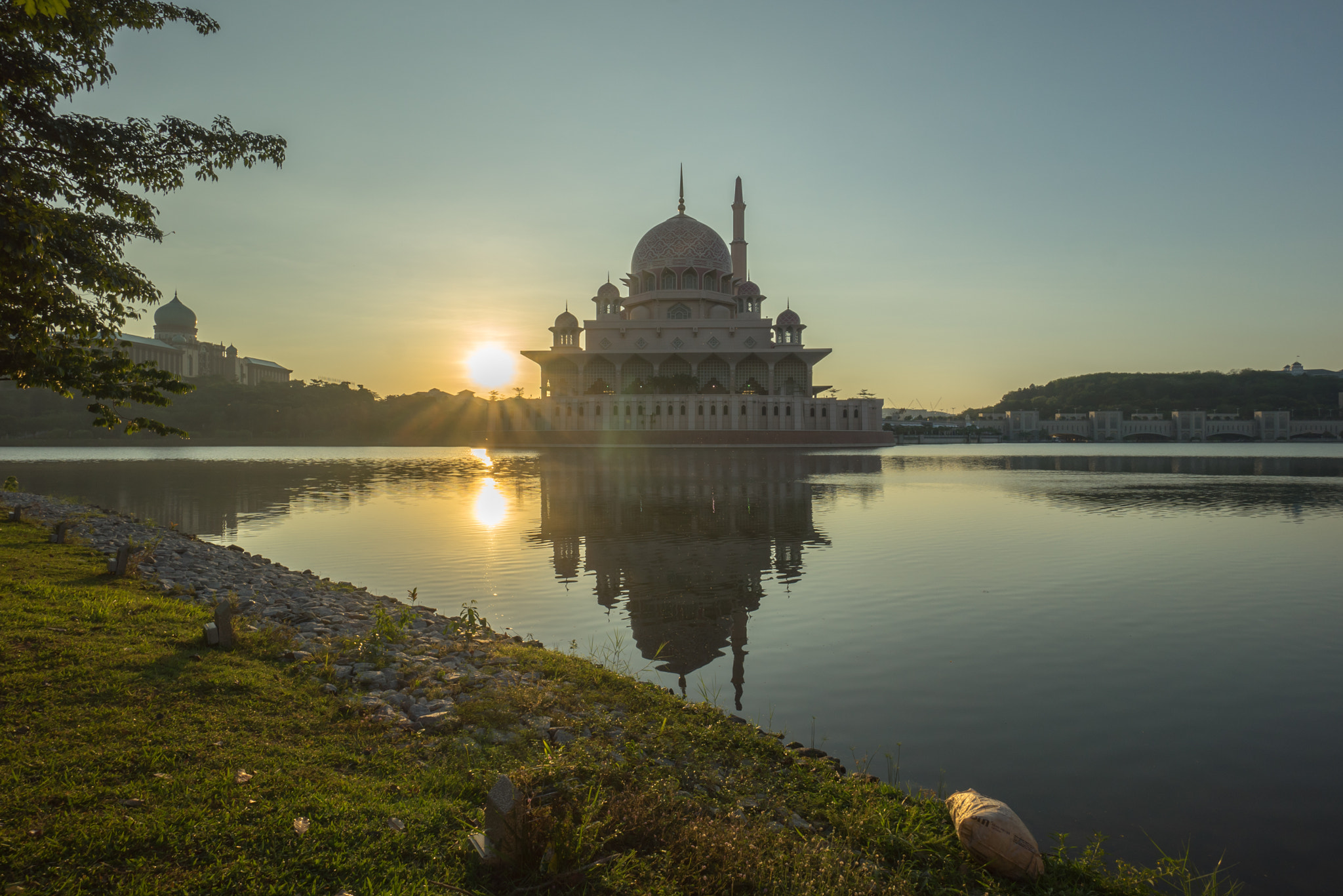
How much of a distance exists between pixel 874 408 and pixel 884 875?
7366 cm

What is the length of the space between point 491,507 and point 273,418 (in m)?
78.4

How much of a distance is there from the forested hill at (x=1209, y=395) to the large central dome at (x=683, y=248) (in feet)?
334

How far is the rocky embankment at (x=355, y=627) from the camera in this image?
21.3 ft

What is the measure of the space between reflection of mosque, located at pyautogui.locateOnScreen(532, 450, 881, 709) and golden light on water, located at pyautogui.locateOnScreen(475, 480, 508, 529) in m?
1.31

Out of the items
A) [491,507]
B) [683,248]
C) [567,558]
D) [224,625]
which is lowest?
[567,558]

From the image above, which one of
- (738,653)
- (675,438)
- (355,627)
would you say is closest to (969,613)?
(738,653)

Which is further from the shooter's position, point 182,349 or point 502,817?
point 182,349

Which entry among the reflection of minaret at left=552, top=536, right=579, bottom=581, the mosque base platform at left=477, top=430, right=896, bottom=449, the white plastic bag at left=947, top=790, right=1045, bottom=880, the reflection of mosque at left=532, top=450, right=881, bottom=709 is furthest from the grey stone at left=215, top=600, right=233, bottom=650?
the mosque base platform at left=477, top=430, right=896, bottom=449

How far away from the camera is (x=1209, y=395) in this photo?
144 metres

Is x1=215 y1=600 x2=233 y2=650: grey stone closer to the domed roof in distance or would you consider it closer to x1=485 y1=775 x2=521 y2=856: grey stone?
x1=485 y1=775 x2=521 y2=856: grey stone

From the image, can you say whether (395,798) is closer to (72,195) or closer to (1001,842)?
(1001,842)

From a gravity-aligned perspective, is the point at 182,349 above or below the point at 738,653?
above

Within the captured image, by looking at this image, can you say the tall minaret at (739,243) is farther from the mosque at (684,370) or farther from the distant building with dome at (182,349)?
the distant building with dome at (182,349)

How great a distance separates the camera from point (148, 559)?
11.9 metres
